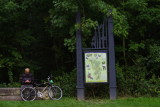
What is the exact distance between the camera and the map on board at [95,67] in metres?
10.3

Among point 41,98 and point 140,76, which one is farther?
point 140,76

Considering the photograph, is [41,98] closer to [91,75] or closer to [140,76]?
[91,75]

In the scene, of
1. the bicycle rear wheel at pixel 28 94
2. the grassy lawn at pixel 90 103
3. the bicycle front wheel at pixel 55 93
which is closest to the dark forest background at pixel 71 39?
the bicycle front wheel at pixel 55 93

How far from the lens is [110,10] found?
10.4 meters

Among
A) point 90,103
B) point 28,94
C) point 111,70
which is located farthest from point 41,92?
point 111,70

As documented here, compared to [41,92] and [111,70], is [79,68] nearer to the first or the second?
[111,70]

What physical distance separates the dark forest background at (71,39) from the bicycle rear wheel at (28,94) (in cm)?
133

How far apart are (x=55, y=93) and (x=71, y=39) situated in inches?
83.5

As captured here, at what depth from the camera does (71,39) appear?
10.8m

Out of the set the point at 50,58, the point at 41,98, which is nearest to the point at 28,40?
the point at 50,58

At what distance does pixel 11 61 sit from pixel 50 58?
3346 millimetres

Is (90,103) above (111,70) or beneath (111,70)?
beneath

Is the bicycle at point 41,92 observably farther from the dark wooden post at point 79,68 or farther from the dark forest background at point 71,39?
the dark wooden post at point 79,68

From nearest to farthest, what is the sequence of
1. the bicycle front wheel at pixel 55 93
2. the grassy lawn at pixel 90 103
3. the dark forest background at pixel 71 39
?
the grassy lawn at pixel 90 103 → the bicycle front wheel at pixel 55 93 → the dark forest background at pixel 71 39
